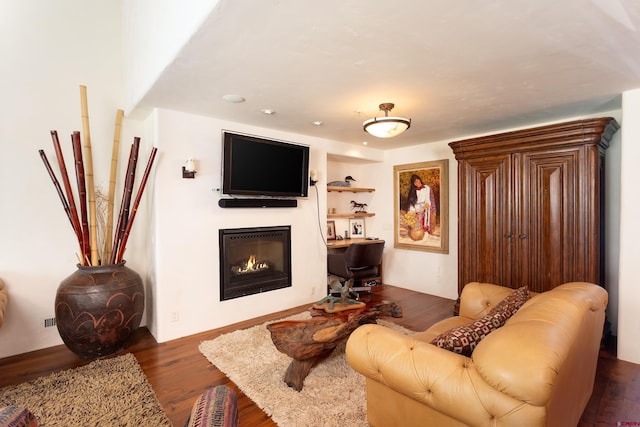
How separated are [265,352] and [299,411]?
34.4 inches

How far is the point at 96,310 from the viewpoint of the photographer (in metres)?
2.58

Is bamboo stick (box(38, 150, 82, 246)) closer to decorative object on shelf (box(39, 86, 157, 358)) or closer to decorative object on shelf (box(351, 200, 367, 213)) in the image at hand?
decorative object on shelf (box(39, 86, 157, 358))

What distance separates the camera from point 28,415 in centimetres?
98

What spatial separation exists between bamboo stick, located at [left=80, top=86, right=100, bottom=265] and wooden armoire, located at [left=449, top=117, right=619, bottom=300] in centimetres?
380

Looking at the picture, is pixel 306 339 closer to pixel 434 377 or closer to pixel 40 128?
pixel 434 377

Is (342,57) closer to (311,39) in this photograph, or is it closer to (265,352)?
(311,39)

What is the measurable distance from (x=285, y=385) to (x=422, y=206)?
3408 mm

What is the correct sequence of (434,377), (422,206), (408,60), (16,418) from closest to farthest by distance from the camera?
(16,418) → (434,377) → (408,60) → (422,206)

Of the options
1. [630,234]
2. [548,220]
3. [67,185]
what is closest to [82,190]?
[67,185]

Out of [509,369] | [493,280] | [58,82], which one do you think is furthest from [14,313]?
[493,280]

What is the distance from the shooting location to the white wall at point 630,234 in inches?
104

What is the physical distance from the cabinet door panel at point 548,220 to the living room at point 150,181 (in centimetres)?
34

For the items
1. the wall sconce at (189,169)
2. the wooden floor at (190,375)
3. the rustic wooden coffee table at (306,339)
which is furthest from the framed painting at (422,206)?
the wall sconce at (189,169)

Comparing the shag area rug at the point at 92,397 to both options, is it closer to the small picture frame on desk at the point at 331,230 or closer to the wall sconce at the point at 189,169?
the wall sconce at the point at 189,169
